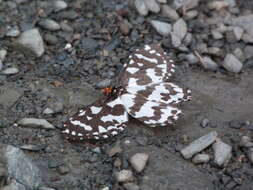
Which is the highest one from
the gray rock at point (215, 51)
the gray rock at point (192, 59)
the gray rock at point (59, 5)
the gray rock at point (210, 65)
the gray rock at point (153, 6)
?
the gray rock at point (59, 5)

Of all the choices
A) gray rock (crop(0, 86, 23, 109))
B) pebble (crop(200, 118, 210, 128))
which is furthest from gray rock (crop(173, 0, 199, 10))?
gray rock (crop(0, 86, 23, 109))

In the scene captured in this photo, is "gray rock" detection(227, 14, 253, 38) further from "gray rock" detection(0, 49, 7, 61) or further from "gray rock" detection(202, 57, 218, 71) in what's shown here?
"gray rock" detection(0, 49, 7, 61)

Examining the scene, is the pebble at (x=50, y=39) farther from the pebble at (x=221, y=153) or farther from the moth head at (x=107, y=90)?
the pebble at (x=221, y=153)

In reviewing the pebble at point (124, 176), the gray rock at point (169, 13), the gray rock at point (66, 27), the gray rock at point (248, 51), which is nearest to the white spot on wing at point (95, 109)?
the pebble at point (124, 176)

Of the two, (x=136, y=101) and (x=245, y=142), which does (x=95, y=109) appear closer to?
(x=136, y=101)

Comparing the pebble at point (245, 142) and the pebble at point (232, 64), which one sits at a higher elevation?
the pebble at point (232, 64)

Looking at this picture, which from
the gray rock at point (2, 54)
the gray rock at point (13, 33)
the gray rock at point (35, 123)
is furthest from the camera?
the gray rock at point (13, 33)

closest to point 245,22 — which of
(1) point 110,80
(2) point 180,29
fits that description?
(2) point 180,29
